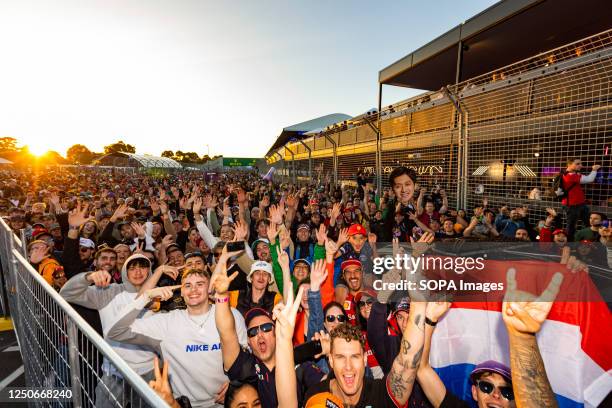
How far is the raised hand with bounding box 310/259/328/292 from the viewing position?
3.33 meters

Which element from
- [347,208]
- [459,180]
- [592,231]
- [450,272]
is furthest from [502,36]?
[450,272]

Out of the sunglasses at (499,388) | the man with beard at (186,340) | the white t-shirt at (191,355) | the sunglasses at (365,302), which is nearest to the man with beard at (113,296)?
the man with beard at (186,340)

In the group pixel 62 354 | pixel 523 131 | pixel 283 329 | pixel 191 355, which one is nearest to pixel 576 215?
pixel 523 131

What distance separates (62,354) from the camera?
256 cm

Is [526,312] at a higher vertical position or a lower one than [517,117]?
lower

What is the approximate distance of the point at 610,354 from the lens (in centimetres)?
244

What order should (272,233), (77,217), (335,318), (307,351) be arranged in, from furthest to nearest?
(272,233), (77,217), (335,318), (307,351)

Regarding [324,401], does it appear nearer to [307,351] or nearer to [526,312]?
[307,351]

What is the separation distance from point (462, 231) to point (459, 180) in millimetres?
1761

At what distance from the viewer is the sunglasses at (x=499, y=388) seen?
2231 mm

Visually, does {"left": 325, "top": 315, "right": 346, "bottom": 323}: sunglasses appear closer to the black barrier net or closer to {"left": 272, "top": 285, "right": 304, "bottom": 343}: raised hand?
the black barrier net

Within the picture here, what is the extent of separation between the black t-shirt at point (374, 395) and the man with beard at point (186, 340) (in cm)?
94

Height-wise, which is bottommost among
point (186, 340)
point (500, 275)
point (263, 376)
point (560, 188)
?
point (263, 376)

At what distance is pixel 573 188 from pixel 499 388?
17.6 ft
